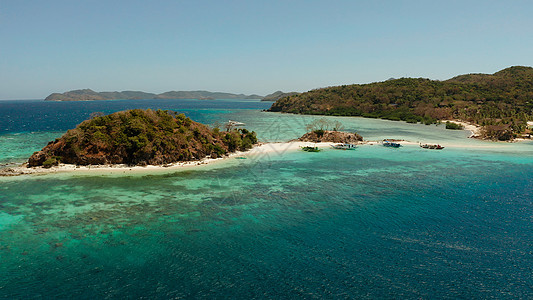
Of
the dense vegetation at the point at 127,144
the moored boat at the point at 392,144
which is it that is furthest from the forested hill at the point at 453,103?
the dense vegetation at the point at 127,144

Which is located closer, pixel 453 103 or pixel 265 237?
pixel 265 237

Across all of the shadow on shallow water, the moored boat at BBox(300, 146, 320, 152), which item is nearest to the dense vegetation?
the shadow on shallow water

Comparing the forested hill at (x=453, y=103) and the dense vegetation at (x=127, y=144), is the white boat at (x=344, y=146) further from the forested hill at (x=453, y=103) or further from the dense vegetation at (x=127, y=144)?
the forested hill at (x=453, y=103)

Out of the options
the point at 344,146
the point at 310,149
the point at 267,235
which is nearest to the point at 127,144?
the point at 267,235

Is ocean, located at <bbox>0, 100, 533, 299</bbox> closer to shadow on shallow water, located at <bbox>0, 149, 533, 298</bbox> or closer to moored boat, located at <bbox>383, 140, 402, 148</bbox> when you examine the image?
shadow on shallow water, located at <bbox>0, 149, 533, 298</bbox>

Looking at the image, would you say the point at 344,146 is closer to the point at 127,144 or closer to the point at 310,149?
the point at 310,149

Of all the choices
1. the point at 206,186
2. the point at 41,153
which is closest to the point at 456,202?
the point at 206,186

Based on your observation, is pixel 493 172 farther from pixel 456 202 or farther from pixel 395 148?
pixel 395 148
